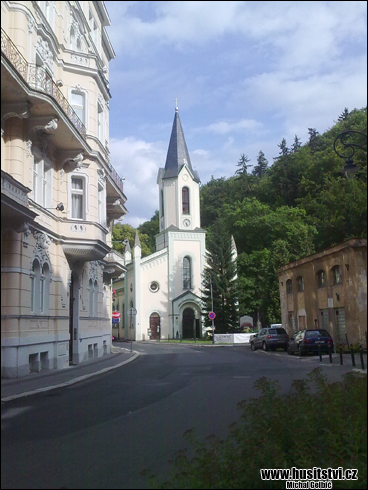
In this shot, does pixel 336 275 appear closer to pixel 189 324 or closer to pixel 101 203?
pixel 101 203

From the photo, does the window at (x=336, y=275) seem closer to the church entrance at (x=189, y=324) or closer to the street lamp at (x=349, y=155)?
the street lamp at (x=349, y=155)

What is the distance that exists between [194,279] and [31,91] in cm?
5778

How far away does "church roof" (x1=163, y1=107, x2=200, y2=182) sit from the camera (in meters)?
63.6

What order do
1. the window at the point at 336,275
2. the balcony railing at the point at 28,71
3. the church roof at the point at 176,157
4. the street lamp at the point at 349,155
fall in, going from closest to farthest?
the balcony railing at the point at 28,71 → the street lamp at the point at 349,155 → the window at the point at 336,275 → the church roof at the point at 176,157

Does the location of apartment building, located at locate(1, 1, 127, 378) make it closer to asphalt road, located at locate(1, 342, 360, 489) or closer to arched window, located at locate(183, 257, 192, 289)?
asphalt road, located at locate(1, 342, 360, 489)

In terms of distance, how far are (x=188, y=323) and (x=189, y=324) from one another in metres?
0.17

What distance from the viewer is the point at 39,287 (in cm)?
413

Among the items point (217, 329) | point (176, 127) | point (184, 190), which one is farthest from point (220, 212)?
point (176, 127)

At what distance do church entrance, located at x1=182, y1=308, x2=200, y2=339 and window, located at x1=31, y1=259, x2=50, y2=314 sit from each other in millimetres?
54930

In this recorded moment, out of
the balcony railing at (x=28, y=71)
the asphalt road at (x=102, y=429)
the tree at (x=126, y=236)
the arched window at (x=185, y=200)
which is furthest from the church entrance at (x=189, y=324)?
the balcony railing at (x=28, y=71)

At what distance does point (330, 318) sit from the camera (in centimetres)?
476

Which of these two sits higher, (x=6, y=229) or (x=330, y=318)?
(x=6, y=229)

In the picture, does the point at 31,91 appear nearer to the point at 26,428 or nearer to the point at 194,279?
the point at 26,428

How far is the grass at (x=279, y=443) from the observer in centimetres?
334
